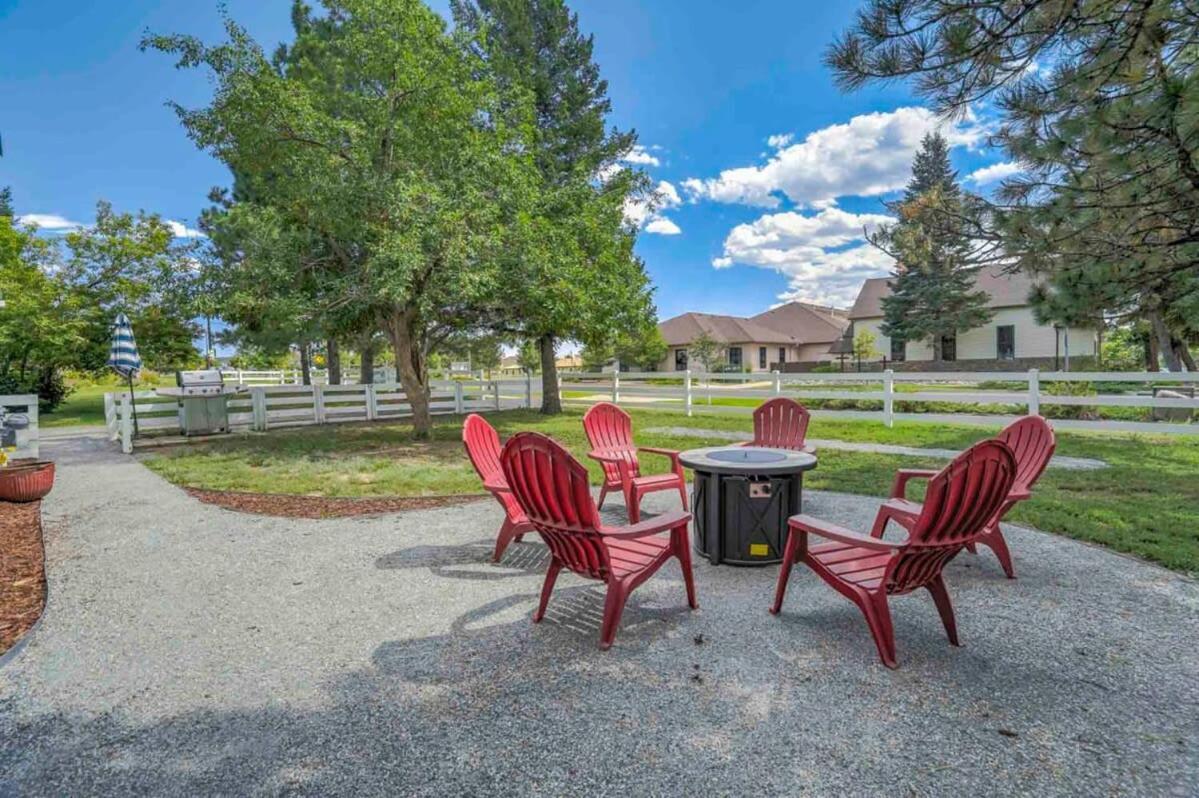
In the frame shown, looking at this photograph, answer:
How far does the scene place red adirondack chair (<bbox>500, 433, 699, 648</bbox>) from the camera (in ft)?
9.40

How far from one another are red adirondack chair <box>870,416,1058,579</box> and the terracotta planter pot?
807cm

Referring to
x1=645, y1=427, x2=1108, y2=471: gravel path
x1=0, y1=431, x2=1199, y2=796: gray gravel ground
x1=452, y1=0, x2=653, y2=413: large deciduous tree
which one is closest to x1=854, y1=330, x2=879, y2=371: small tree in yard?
Result: x1=452, y1=0, x2=653, y2=413: large deciduous tree

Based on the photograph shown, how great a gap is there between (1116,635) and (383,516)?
5.35 meters

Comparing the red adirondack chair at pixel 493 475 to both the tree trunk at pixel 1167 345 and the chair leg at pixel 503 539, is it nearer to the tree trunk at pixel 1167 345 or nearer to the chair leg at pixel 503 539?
the chair leg at pixel 503 539

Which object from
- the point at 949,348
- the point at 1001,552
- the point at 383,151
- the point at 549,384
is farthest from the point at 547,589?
the point at 949,348

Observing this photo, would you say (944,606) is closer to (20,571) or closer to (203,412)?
(20,571)

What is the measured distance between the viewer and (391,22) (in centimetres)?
880

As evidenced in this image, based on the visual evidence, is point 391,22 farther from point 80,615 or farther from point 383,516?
point 80,615

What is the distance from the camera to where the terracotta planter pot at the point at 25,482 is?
587cm

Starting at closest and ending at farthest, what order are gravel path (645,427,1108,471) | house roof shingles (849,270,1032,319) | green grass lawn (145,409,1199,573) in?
green grass lawn (145,409,1199,573)
gravel path (645,427,1108,471)
house roof shingles (849,270,1032,319)

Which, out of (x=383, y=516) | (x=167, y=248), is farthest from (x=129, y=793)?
(x=167, y=248)

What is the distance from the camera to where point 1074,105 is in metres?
4.68

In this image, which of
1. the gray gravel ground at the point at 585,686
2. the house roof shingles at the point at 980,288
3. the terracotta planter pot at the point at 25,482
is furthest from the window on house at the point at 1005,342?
the terracotta planter pot at the point at 25,482

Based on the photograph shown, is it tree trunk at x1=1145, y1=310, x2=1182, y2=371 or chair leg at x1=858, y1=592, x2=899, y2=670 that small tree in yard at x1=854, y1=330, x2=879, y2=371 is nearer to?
tree trunk at x1=1145, y1=310, x2=1182, y2=371
